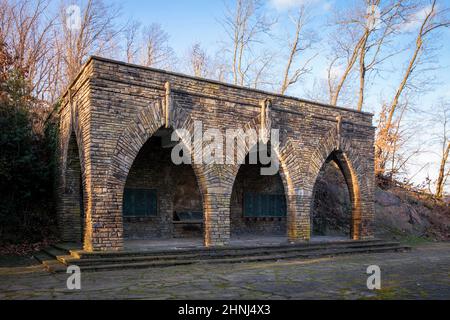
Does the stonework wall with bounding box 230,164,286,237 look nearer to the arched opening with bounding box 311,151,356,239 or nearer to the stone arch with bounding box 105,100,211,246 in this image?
the arched opening with bounding box 311,151,356,239

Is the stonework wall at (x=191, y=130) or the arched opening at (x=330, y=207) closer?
the stonework wall at (x=191, y=130)

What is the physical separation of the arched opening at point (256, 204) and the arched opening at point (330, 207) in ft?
4.81

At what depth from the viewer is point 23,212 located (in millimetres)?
13055

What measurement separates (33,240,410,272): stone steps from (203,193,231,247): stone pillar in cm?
37

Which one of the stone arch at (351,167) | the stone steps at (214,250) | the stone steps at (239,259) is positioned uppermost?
the stone arch at (351,167)

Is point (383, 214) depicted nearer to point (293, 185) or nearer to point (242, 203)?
point (242, 203)

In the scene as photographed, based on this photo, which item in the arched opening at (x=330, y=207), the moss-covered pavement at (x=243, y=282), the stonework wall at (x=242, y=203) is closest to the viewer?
the moss-covered pavement at (x=243, y=282)

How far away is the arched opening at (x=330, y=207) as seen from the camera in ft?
58.3

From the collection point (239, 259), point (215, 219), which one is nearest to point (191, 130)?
point (215, 219)

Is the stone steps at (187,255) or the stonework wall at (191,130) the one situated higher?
the stonework wall at (191,130)

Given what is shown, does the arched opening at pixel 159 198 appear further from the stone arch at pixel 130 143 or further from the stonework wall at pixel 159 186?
the stone arch at pixel 130 143

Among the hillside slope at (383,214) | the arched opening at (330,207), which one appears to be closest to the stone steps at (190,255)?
the arched opening at (330,207)

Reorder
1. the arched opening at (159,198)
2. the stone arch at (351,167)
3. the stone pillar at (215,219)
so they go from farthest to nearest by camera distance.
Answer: the stone arch at (351,167)
the arched opening at (159,198)
the stone pillar at (215,219)
